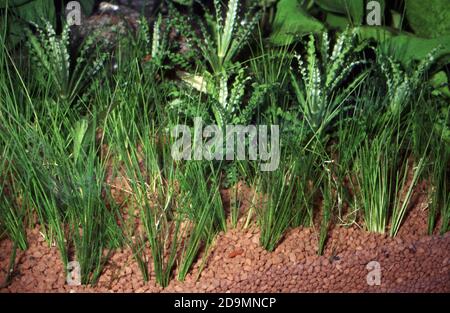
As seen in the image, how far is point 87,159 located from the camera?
240cm

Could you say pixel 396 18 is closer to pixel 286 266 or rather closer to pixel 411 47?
pixel 411 47

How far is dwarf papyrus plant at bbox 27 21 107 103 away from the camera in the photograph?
2.77m

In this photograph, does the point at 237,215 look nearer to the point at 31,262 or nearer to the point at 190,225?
the point at 190,225

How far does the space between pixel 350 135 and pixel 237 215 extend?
485mm

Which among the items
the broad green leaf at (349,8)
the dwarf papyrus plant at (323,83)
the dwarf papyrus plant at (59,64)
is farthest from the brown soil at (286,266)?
the broad green leaf at (349,8)

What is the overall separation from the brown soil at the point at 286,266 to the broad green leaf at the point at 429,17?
102 cm

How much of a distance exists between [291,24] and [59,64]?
3.06 ft

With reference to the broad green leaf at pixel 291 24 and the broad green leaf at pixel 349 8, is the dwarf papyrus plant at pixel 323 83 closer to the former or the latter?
the broad green leaf at pixel 291 24

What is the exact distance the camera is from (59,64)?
2.77 meters

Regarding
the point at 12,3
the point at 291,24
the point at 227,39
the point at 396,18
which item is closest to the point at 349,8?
the point at 291,24

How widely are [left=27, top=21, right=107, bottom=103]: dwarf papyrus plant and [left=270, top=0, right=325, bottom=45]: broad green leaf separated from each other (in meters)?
0.70

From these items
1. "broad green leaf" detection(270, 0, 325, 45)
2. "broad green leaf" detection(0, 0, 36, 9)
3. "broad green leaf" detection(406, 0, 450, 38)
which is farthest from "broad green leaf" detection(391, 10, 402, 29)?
"broad green leaf" detection(0, 0, 36, 9)
